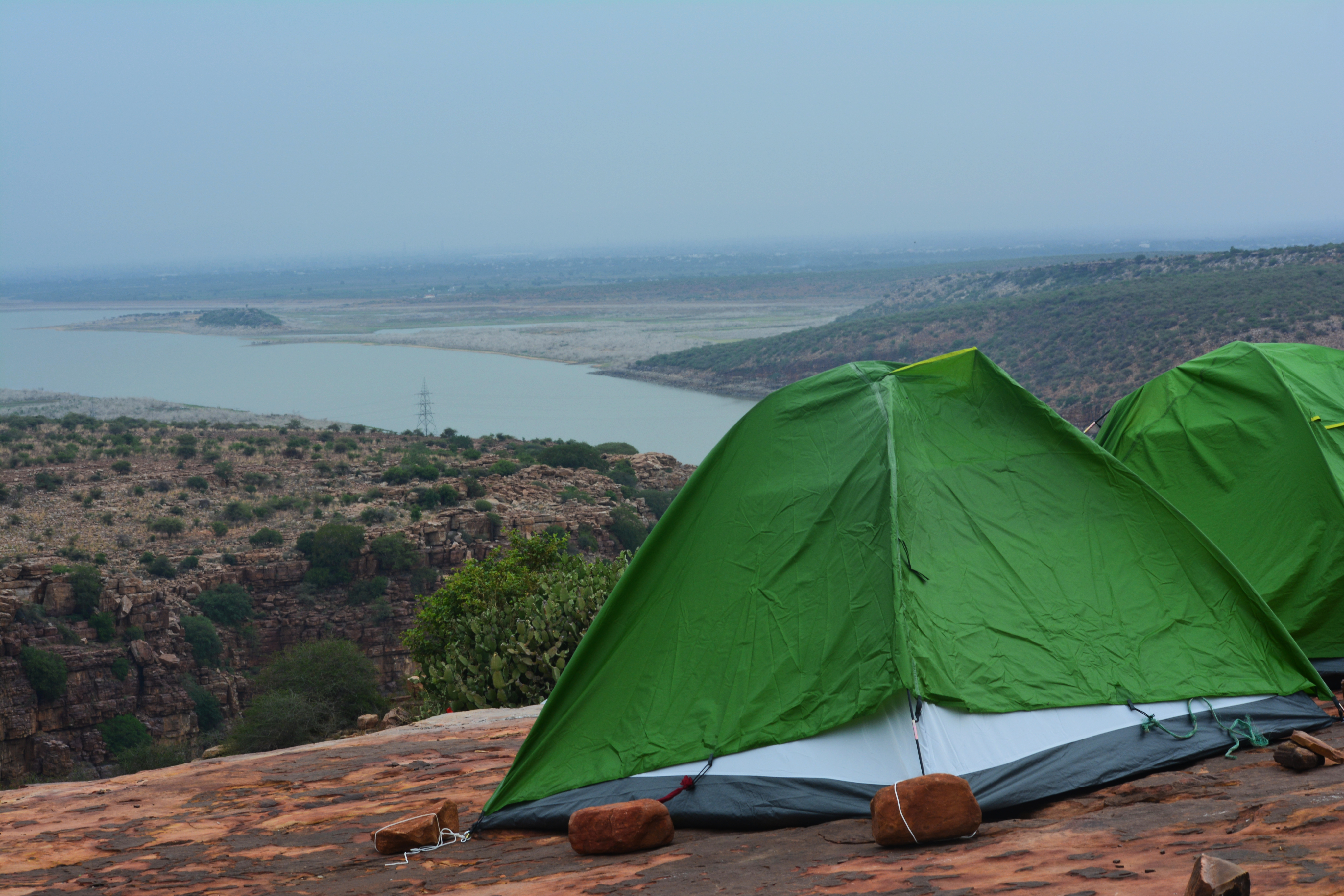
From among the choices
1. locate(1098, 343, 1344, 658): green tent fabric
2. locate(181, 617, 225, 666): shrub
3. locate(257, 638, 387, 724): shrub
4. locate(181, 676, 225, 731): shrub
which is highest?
locate(1098, 343, 1344, 658): green tent fabric

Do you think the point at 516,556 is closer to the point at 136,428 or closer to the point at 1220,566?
the point at 1220,566

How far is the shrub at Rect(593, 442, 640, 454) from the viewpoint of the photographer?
1861 inches

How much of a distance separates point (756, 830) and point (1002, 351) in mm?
60421

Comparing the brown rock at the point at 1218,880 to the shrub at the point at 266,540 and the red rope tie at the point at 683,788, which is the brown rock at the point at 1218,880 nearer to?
the red rope tie at the point at 683,788

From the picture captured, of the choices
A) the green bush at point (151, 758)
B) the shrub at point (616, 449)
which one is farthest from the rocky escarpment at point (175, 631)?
the shrub at point (616, 449)

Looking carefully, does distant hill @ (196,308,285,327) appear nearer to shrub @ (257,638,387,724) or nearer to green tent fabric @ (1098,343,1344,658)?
shrub @ (257,638,387,724)

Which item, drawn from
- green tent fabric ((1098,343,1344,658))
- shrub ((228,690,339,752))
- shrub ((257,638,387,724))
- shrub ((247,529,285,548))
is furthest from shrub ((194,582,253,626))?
green tent fabric ((1098,343,1344,658))

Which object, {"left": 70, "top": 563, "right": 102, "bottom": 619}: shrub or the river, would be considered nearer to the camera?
{"left": 70, "top": 563, "right": 102, "bottom": 619}: shrub

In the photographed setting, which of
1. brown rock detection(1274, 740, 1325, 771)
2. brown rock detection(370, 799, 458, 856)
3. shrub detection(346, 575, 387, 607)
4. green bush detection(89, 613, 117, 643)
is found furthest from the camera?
shrub detection(346, 575, 387, 607)

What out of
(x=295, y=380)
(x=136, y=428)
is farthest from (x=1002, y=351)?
(x=295, y=380)

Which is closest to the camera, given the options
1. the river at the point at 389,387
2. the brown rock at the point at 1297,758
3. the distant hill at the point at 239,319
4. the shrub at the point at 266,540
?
the brown rock at the point at 1297,758

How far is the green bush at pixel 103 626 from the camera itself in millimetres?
23891

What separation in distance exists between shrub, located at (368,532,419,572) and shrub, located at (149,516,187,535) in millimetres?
6716

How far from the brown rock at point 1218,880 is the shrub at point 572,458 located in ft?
125
